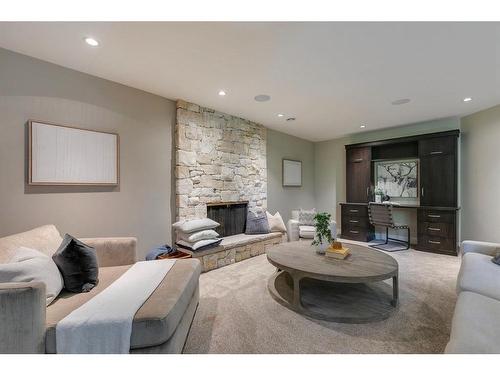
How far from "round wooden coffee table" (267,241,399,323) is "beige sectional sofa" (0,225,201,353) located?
0.97m

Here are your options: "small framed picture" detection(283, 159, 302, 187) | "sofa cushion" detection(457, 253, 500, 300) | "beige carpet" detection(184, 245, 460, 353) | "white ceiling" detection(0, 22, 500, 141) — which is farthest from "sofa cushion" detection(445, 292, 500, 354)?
"small framed picture" detection(283, 159, 302, 187)

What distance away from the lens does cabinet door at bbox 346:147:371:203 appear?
4.88m

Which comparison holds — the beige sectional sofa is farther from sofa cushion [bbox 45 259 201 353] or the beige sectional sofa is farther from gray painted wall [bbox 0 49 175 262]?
gray painted wall [bbox 0 49 175 262]

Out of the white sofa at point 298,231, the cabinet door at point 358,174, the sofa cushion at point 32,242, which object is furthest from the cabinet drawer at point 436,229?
the sofa cushion at point 32,242

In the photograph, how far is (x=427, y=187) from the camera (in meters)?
4.11

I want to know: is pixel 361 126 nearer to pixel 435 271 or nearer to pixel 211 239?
pixel 435 271

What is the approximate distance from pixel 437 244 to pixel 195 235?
4.10 meters

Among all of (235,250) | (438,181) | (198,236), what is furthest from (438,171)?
(198,236)

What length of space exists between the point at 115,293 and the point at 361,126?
497 centimetres

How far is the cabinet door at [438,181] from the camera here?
3849 millimetres

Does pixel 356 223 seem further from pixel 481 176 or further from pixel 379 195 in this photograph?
pixel 481 176

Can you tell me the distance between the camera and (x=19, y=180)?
216cm

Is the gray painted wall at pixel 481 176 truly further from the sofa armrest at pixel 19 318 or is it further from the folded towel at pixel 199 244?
the sofa armrest at pixel 19 318
